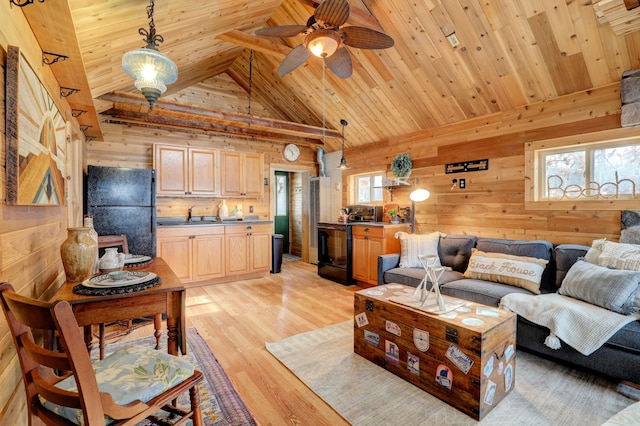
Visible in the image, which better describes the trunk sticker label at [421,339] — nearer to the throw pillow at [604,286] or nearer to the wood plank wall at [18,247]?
the throw pillow at [604,286]

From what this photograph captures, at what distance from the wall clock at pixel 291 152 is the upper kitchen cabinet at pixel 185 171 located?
5.15 ft

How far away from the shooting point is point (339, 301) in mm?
4078

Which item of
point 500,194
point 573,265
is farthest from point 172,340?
point 500,194

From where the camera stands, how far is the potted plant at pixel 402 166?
4.76m

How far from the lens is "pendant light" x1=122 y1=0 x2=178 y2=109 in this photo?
1857mm

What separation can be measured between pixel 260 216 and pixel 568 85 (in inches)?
196

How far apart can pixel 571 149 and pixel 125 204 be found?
5078 millimetres

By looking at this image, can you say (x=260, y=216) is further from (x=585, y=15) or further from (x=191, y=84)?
(x=585, y=15)

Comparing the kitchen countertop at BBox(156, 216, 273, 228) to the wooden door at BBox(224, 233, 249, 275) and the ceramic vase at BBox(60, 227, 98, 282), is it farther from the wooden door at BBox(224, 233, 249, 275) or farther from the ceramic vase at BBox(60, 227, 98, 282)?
the ceramic vase at BBox(60, 227, 98, 282)

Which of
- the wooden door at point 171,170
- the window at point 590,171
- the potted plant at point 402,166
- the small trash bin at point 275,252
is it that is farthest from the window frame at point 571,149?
the wooden door at point 171,170

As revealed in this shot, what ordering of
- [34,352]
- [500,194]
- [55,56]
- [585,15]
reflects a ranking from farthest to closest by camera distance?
[500,194], [585,15], [55,56], [34,352]

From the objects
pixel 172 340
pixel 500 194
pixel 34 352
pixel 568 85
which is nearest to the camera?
pixel 34 352

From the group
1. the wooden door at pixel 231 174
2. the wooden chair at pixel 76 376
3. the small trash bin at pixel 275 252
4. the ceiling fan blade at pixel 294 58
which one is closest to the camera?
the wooden chair at pixel 76 376

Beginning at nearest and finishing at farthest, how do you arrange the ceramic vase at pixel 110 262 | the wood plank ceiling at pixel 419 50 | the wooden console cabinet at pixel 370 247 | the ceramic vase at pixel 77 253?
the ceramic vase at pixel 77 253
the ceramic vase at pixel 110 262
the wood plank ceiling at pixel 419 50
the wooden console cabinet at pixel 370 247
